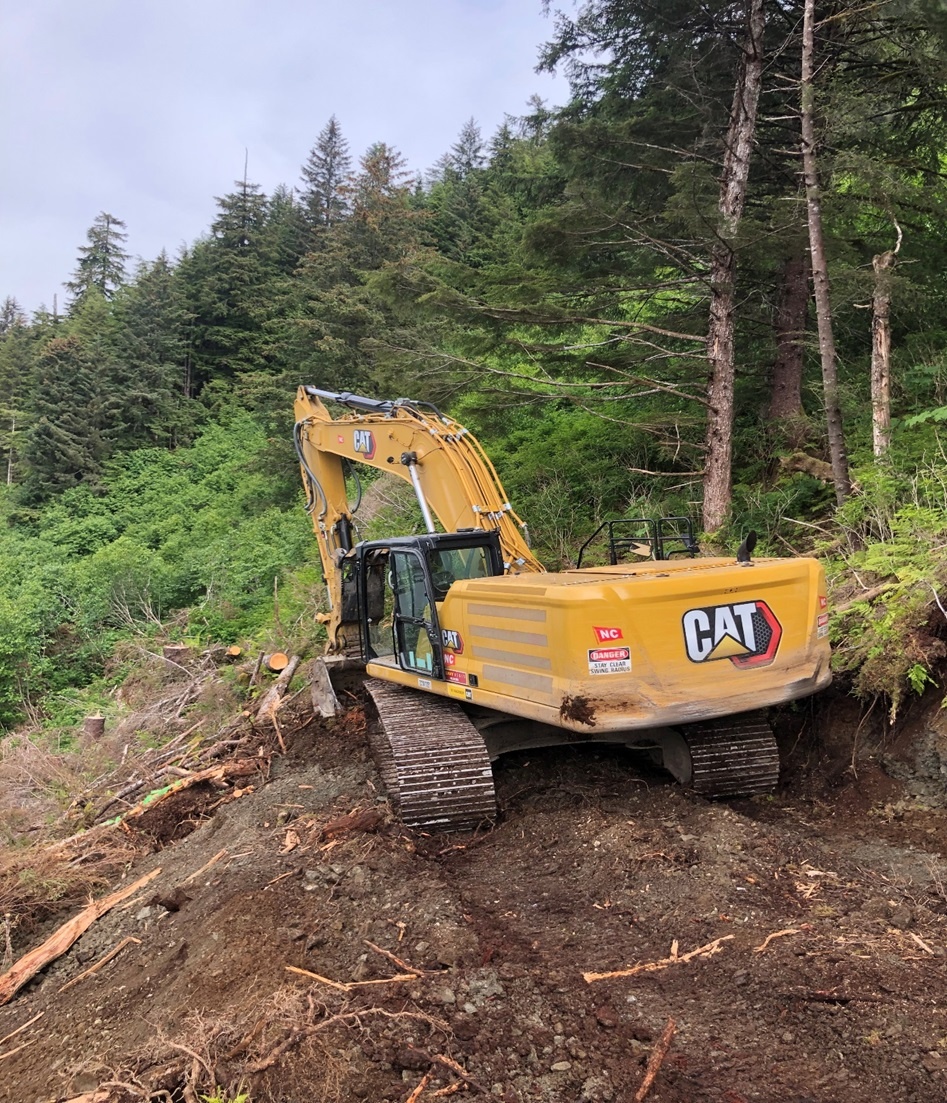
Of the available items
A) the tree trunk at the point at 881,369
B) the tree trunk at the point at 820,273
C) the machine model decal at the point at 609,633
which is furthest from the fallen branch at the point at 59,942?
the tree trunk at the point at 881,369

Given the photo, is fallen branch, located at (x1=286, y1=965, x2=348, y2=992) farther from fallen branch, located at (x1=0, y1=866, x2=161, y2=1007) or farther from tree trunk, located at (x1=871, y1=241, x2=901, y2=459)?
tree trunk, located at (x1=871, y1=241, x2=901, y2=459)

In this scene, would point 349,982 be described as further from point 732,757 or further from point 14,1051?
point 732,757

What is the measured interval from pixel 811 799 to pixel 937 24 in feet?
25.0

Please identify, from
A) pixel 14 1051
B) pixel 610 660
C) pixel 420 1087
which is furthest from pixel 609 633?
pixel 14 1051

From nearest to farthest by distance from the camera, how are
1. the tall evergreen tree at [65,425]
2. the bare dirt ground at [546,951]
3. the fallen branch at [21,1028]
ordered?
1. the bare dirt ground at [546,951]
2. the fallen branch at [21,1028]
3. the tall evergreen tree at [65,425]

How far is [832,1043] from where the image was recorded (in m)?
2.59

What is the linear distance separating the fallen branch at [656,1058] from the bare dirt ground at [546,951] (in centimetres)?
1

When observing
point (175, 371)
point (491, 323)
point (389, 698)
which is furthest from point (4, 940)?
point (175, 371)

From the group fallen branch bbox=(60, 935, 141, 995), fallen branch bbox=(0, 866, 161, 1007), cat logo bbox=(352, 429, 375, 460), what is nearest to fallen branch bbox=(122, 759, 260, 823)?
fallen branch bbox=(0, 866, 161, 1007)

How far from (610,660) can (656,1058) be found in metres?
2.11

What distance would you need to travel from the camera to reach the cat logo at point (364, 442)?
25.0 ft

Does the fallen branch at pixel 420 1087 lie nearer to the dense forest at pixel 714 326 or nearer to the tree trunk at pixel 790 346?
the dense forest at pixel 714 326

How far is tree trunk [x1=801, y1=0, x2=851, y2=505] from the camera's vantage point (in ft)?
26.6

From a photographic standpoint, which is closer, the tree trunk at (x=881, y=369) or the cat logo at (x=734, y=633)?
the cat logo at (x=734, y=633)
